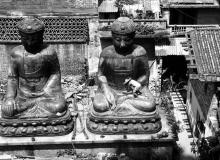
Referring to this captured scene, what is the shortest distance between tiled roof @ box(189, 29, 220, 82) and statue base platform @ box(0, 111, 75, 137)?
12.3 ft

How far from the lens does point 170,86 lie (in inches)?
705

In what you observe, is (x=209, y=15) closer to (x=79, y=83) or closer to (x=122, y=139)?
(x=79, y=83)

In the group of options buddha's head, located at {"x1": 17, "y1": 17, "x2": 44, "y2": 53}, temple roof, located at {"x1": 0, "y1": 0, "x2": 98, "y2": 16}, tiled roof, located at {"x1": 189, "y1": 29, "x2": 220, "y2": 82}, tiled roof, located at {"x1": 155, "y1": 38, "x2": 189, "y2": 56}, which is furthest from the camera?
temple roof, located at {"x1": 0, "y1": 0, "x2": 98, "y2": 16}

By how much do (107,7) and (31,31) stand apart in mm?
8744

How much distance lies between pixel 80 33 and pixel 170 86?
4.21m

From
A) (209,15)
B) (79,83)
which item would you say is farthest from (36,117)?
(209,15)

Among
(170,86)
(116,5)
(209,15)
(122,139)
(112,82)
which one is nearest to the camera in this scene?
(122,139)

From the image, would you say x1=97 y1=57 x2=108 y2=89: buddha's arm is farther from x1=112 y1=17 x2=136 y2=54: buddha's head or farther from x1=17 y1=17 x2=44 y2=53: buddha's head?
x1=17 y1=17 x2=44 y2=53: buddha's head

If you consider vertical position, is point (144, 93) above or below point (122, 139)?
above

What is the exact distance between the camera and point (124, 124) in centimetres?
1091

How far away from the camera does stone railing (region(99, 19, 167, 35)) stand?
17.2 meters

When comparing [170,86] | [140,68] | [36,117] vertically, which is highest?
[140,68]

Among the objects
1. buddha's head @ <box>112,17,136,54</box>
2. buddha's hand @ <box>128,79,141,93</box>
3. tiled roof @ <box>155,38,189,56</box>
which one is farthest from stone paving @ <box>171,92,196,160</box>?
buddha's head @ <box>112,17,136,54</box>

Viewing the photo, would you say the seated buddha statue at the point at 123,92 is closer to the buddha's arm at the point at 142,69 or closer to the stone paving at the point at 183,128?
the buddha's arm at the point at 142,69
